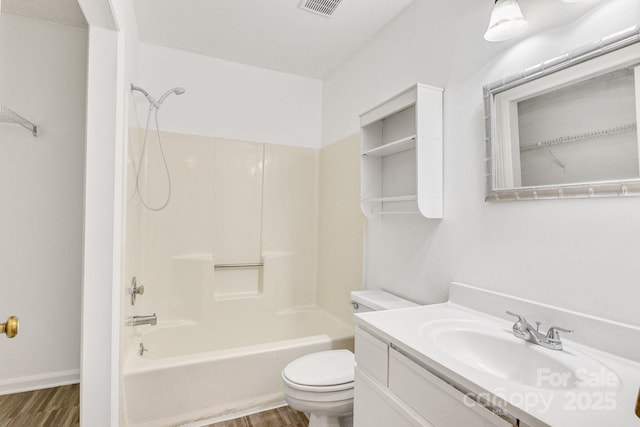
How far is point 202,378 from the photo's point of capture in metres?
1.71

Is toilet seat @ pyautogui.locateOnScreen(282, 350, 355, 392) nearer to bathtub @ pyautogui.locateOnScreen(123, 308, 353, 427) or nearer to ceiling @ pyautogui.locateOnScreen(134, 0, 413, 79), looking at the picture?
bathtub @ pyautogui.locateOnScreen(123, 308, 353, 427)

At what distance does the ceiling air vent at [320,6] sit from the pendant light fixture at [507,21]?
37.9 inches

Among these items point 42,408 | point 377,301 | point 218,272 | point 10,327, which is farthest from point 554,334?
point 42,408

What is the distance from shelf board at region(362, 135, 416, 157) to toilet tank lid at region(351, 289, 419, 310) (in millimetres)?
860

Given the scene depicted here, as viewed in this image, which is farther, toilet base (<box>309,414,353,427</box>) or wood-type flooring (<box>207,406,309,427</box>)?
wood-type flooring (<box>207,406,309,427</box>)

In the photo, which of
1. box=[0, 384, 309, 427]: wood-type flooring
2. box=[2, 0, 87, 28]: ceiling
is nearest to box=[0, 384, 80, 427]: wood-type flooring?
box=[0, 384, 309, 427]: wood-type flooring

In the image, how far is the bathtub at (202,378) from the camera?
1607 mm

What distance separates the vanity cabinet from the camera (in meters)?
0.77

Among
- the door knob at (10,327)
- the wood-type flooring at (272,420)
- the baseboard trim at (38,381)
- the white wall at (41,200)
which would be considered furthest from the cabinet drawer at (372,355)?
the baseboard trim at (38,381)

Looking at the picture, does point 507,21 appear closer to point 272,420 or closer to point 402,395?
point 402,395

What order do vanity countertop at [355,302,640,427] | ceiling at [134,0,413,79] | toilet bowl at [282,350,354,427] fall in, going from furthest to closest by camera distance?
ceiling at [134,0,413,79]
toilet bowl at [282,350,354,427]
vanity countertop at [355,302,640,427]

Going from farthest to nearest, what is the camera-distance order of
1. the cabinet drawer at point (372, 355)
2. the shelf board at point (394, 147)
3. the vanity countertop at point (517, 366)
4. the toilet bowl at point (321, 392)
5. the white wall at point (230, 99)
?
1. the white wall at point (230, 99)
2. the shelf board at point (394, 147)
3. the toilet bowl at point (321, 392)
4. the cabinet drawer at point (372, 355)
5. the vanity countertop at point (517, 366)

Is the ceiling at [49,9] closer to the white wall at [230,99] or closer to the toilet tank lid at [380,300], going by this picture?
the white wall at [230,99]

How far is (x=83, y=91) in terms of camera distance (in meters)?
2.18
